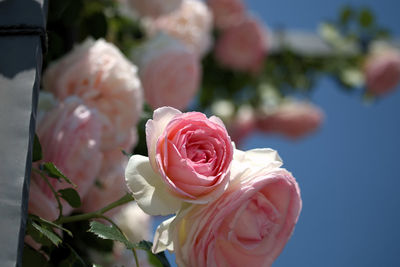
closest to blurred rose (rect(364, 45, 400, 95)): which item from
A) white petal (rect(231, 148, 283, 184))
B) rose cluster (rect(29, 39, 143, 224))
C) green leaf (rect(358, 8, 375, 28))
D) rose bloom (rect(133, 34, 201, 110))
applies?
green leaf (rect(358, 8, 375, 28))

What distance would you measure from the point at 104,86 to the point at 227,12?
838mm

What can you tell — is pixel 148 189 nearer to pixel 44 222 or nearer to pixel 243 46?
pixel 44 222

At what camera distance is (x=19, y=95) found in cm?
34

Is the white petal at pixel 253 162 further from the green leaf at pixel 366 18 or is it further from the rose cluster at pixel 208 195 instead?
the green leaf at pixel 366 18

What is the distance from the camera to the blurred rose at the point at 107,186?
56cm

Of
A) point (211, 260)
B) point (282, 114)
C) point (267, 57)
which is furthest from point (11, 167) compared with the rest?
point (267, 57)

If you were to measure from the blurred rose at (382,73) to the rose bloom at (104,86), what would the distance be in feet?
3.37

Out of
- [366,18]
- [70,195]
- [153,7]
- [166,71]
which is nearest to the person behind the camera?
[70,195]

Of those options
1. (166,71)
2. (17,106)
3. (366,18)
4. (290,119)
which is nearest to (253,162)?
(17,106)

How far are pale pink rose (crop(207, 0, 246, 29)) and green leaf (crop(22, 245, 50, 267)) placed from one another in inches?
38.7

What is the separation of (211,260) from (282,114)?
118 centimetres

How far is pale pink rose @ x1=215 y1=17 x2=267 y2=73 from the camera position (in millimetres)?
1348

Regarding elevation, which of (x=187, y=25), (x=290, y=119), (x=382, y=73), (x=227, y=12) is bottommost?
(x=290, y=119)

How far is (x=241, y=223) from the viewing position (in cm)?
36
